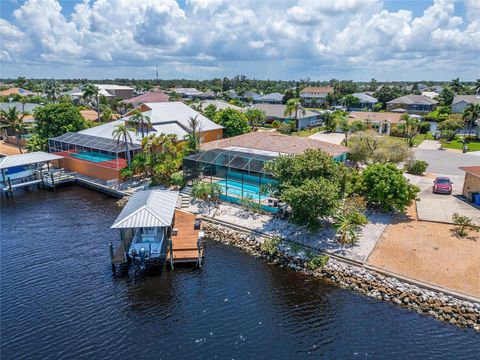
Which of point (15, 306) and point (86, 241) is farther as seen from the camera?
point (86, 241)

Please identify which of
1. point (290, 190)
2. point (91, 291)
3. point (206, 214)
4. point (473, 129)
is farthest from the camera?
point (473, 129)

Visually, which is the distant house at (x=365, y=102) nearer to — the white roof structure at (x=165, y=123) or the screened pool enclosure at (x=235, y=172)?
the white roof structure at (x=165, y=123)

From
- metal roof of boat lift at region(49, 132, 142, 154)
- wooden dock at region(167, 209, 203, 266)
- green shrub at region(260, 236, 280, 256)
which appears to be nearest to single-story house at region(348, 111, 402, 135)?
metal roof of boat lift at region(49, 132, 142, 154)

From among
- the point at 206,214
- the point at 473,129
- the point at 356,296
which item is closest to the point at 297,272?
the point at 356,296

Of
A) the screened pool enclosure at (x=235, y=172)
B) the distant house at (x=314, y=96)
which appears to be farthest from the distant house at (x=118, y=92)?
the screened pool enclosure at (x=235, y=172)

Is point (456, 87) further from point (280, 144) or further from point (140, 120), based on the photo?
point (140, 120)

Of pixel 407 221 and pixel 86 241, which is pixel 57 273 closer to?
pixel 86 241

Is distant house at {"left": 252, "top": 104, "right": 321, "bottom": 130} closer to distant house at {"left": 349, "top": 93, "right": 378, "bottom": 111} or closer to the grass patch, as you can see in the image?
the grass patch
